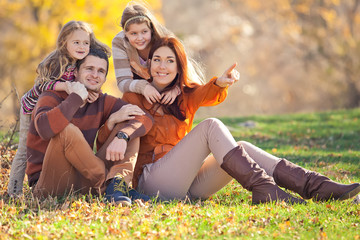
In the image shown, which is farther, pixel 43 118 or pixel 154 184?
pixel 154 184

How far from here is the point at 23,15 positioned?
70.4 feet

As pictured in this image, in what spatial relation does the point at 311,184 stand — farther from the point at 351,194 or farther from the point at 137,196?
the point at 137,196

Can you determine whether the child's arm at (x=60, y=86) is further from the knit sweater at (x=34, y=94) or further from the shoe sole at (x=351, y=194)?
the shoe sole at (x=351, y=194)

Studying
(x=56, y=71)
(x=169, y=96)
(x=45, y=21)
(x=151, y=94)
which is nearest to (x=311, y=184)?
(x=169, y=96)

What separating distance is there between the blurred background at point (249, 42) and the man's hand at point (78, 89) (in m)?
9.42

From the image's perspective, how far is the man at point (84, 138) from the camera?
379cm

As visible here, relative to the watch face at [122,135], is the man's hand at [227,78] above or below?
above

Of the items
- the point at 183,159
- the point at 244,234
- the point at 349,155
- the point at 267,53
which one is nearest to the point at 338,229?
the point at 244,234

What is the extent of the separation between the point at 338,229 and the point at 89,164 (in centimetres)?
212

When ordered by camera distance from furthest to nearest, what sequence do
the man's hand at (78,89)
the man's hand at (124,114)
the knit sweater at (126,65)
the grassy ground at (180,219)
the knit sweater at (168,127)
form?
1. the knit sweater at (126,65)
2. the knit sweater at (168,127)
3. the man's hand at (124,114)
4. the man's hand at (78,89)
5. the grassy ground at (180,219)

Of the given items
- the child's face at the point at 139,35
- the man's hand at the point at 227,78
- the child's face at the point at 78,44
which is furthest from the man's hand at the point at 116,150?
the child's face at the point at 139,35

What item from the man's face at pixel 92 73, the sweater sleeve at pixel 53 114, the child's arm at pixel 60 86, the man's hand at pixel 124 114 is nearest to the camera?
the sweater sleeve at pixel 53 114

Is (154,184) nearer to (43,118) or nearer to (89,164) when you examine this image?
(89,164)

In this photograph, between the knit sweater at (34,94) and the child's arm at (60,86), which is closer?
the child's arm at (60,86)
